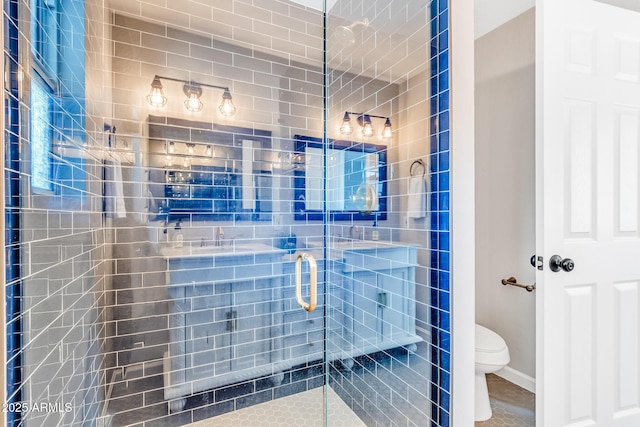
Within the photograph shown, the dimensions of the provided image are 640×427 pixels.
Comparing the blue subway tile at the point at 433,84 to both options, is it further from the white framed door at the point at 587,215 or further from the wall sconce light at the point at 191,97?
the wall sconce light at the point at 191,97

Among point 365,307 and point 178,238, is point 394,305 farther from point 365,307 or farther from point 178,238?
point 178,238

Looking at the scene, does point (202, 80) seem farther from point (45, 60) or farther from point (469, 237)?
point (469, 237)

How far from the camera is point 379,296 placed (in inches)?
60.4


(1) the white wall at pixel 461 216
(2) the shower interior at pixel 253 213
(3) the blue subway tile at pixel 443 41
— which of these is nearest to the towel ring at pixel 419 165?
(2) the shower interior at pixel 253 213

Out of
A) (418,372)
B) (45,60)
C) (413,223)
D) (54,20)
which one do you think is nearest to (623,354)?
(418,372)

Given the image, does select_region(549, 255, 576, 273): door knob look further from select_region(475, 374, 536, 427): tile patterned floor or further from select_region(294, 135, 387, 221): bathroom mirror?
select_region(475, 374, 536, 427): tile patterned floor

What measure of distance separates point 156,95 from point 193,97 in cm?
19

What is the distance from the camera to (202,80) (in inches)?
71.9

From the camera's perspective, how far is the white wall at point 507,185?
2.03 m

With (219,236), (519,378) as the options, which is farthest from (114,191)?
(519,378)

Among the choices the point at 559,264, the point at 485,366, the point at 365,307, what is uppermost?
the point at 559,264

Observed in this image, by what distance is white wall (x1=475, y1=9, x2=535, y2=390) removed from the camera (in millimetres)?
2029

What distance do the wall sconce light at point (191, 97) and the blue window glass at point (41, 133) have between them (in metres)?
0.83

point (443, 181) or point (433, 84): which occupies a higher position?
point (433, 84)
